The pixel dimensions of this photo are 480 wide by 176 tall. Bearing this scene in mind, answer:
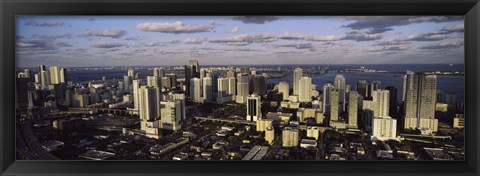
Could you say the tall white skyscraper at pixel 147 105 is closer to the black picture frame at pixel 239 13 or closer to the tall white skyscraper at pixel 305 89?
the black picture frame at pixel 239 13

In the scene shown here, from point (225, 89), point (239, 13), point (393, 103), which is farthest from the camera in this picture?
point (225, 89)

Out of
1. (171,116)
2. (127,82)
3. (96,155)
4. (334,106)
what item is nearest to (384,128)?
(334,106)

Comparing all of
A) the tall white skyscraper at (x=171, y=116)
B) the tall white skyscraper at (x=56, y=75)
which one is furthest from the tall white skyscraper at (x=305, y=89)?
the tall white skyscraper at (x=56, y=75)

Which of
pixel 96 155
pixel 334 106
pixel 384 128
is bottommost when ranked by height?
pixel 96 155

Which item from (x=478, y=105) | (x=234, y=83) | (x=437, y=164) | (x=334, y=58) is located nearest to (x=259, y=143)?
(x=234, y=83)

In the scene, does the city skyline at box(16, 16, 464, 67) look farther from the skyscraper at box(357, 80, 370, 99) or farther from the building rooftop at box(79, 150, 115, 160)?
the building rooftop at box(79, 150, 115, 160)

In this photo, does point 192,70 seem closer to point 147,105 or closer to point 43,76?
point 147,105
